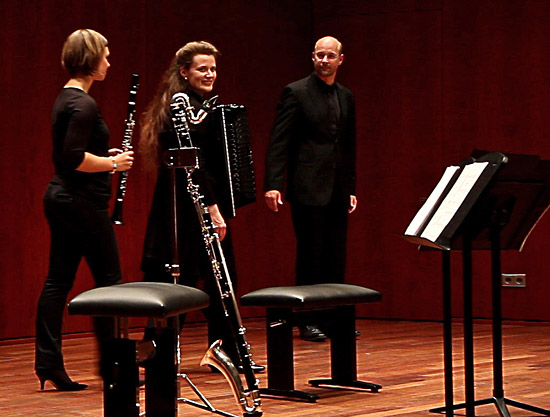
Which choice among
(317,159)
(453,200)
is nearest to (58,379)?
(453,200)

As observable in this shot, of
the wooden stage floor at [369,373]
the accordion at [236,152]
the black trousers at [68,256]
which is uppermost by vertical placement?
the accordion at [236,152]

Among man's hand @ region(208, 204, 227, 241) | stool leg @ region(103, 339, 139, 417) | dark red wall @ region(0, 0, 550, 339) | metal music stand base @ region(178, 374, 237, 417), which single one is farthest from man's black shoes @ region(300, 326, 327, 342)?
stool leg @ region(103, 339, 139, 417)

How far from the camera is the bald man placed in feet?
Answer: 19.6

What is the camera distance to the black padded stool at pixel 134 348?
10.7 feet

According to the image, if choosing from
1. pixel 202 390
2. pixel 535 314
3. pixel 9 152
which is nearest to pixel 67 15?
pixel 9 152

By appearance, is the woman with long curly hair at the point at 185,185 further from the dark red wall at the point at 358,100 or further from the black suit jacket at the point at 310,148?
the dark red wall at the point at 358,100

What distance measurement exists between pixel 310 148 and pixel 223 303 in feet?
7.19

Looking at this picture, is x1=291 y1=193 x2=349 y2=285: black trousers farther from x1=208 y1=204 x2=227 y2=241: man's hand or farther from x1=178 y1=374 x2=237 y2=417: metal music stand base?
x1=178 y1=374 x2=237 y2=417: metal music stand base

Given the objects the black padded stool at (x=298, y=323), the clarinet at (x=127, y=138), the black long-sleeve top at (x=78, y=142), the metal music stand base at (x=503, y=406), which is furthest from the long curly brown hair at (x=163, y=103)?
the metal music stand base at (x=503, y=406)

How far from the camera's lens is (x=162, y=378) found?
3385mm

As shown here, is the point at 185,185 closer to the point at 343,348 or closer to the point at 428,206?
the point at 343,348

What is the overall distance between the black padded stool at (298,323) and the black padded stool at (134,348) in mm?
844

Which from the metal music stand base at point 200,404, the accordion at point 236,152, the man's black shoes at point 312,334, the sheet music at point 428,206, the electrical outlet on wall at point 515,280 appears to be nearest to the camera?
the sheet music at point 428,206

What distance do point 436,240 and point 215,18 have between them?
4.22m
